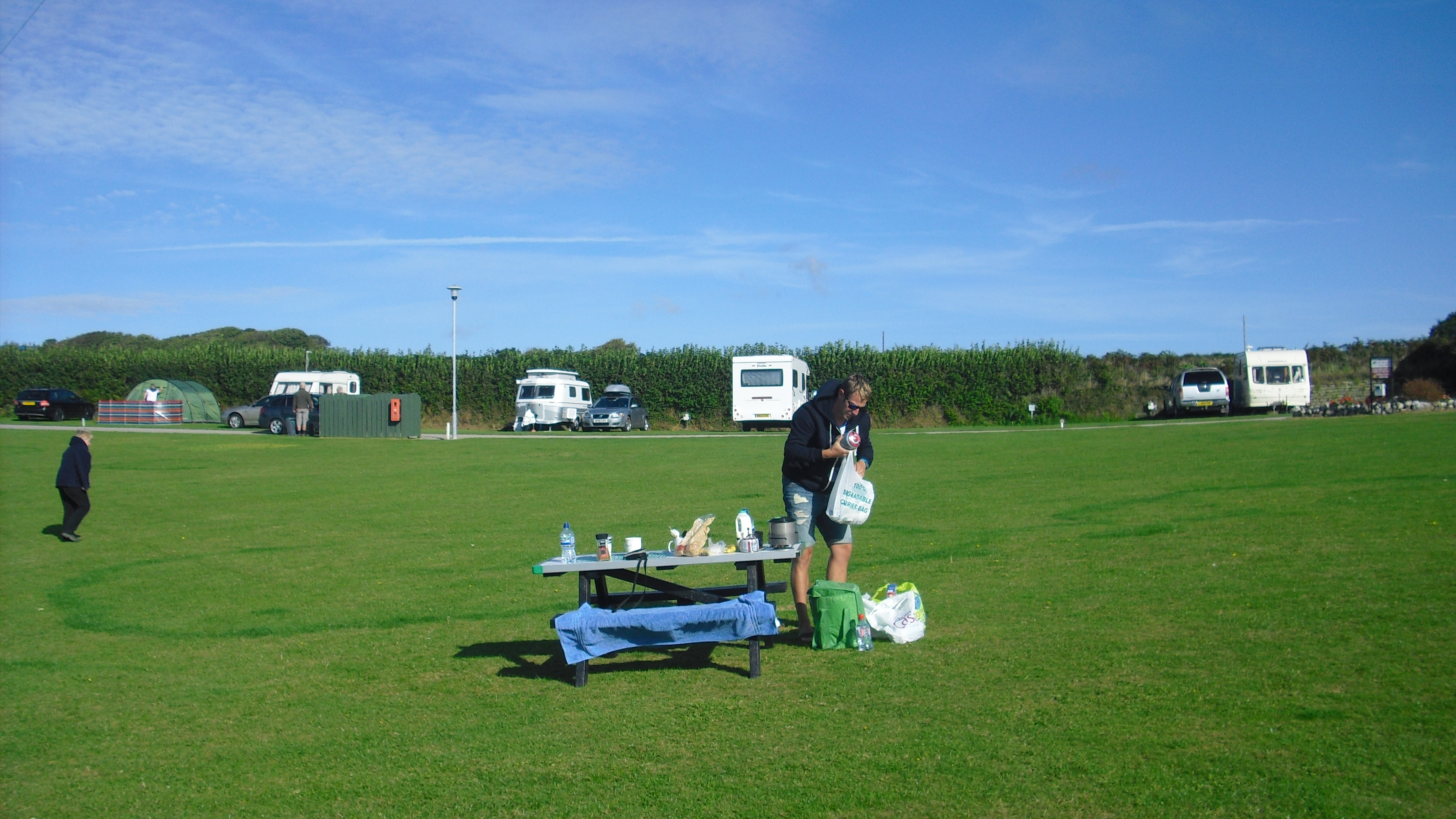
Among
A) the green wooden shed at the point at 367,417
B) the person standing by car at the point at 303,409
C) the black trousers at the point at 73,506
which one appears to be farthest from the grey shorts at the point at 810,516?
the person standing by car at the point at 303,409

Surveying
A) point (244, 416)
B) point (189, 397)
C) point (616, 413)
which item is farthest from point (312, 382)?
point (616, 413)

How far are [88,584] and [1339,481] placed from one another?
1537 centimetres

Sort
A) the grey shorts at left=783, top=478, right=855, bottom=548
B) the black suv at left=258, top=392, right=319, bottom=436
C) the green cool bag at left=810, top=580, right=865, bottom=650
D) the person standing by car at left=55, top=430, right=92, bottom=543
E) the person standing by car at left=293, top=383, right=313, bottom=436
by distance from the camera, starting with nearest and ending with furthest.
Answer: the green cool bag at left=810, top=580, right=865, bottom=650
the grey shorts at left=783, top=478, right=855, bottom=548
the person standing by car at left=55, top=430, right=92, bottom=543
the person standing by car at left=293, top=383, right=313, bottom=436
the black suv at left=258, top=392, right=319, bottom=436

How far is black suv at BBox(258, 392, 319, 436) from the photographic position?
35.0 metres

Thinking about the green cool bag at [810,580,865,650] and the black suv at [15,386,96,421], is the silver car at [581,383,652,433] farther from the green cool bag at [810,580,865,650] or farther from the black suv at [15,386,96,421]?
the green cool bag at [810,580,865,650]

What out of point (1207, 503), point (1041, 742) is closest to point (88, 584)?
point (1041, 742)

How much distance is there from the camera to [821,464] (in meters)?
7.39

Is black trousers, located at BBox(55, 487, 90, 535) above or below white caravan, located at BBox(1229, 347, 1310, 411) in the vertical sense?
below

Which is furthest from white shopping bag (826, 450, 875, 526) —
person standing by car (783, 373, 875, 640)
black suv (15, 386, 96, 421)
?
black suv (15, 386, 96, 421)

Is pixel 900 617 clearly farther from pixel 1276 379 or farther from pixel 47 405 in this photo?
pixel 47 405

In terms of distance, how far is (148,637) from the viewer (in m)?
7.80

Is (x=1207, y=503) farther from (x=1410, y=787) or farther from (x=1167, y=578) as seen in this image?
(x=1410, y=787)

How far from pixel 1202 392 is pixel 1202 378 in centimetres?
80

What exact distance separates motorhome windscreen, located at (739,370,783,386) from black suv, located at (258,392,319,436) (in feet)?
50.9
